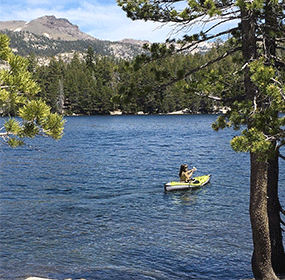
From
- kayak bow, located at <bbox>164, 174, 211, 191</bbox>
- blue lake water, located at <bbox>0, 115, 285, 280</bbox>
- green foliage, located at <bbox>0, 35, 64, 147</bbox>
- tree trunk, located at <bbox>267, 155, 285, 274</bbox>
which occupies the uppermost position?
green foliage, located at <bbox>0, 35, 64, 147</bbox>

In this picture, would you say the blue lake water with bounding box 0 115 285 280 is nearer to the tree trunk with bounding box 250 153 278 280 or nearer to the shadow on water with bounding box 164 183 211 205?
the shadow on water with bounding box 164 183 211 205

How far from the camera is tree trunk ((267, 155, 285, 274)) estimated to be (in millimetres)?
11570

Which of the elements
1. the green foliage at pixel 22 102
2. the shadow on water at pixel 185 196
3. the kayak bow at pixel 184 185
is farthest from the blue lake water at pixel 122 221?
the green foliage at pixel 22 102

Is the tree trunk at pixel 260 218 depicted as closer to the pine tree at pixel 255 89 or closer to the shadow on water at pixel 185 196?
the pine tree at pixel 255 89

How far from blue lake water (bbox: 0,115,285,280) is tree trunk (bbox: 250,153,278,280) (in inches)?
142

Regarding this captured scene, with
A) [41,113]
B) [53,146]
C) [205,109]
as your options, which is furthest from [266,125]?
[205,109]

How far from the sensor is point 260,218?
10.9 m

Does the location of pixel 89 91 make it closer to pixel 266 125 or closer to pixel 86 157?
pixel 86 157

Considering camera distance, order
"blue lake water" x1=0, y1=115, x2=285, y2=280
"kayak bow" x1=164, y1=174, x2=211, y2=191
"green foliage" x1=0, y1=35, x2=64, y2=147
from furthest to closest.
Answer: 1. "kayak bow" x1=164, y1=174, x2=211, y2=191
2. "blue lake water" x1=0, y1=115, x2=285, y2=280
3. "green foliage" x1=0, y1=35, x2=64, y2=147

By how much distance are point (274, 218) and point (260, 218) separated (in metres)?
0.94

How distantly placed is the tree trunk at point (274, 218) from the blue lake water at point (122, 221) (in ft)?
10.3

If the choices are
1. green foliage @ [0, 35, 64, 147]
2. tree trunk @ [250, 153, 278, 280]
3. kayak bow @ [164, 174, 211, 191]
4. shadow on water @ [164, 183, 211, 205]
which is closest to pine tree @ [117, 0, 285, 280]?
tree trunk @ [250, 153, 278, 280]

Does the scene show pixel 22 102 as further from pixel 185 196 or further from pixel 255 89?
pixel 185 196

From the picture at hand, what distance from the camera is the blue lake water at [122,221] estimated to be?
51.3ft
